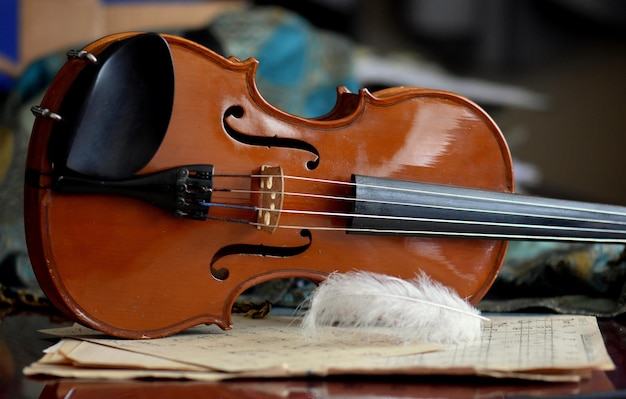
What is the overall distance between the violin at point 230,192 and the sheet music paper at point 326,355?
49 millimetres

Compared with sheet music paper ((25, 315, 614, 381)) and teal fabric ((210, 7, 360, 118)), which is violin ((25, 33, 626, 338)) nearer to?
sheet music paper ((25, 315, 614, 381))

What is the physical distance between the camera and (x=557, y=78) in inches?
103

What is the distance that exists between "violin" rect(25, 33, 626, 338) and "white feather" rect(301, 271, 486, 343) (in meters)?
0.06

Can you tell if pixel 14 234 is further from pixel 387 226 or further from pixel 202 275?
pixel 387 226

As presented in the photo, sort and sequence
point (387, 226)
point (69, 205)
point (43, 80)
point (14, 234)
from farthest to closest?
point (43, 80) < point (14, 234) < point (387, 226) < point (69, 205)

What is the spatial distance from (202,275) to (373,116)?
0.94 ft

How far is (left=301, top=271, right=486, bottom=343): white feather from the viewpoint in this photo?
85 centimetres

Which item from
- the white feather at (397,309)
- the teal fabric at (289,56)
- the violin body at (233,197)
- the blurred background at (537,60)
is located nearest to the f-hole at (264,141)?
the violin body at (233,197)

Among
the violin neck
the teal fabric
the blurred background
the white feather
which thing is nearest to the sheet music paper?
the white feather

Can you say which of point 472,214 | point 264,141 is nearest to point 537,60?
point 472,214

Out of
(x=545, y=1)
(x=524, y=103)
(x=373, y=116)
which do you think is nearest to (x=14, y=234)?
(x=373, y=116)

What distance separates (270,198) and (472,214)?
0.26 m

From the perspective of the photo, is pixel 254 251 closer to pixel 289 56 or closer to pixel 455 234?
pixel 455 234

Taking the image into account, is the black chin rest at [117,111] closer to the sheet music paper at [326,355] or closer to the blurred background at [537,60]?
the sheet music paper at [326,355]
